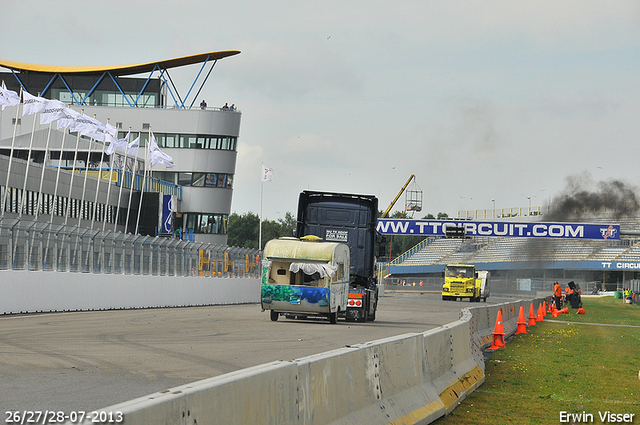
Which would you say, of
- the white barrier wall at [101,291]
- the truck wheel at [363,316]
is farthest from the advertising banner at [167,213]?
the truck wheel at [363,316]

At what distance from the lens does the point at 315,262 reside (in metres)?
24.1

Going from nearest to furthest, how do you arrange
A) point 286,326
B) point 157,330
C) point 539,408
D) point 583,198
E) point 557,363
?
point 539,408 → point 557,363 → point 157,330 → point 286,326 → point 583,198

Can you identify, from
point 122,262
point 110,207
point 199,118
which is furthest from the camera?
point 199,118

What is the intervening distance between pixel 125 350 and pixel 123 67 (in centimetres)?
6845

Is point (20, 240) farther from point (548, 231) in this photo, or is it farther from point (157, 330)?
point (548, 231)

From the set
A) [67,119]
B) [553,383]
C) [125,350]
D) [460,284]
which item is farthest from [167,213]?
[553,383]

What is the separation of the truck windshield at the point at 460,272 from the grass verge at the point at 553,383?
40036mm

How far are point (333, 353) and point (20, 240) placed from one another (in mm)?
19427

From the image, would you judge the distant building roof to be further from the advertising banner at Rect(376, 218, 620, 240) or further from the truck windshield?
the truck windshield

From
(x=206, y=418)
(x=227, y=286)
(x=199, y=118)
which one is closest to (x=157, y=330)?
(x=206, y=418)

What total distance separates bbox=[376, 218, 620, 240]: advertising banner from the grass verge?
1990 inches

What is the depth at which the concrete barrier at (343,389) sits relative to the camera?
4504mm

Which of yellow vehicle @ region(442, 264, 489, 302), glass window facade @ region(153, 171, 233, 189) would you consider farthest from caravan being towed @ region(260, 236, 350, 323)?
glass window facade @ region(153, 171, 233, 189)

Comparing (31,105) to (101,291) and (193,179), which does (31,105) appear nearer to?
(101,291)
